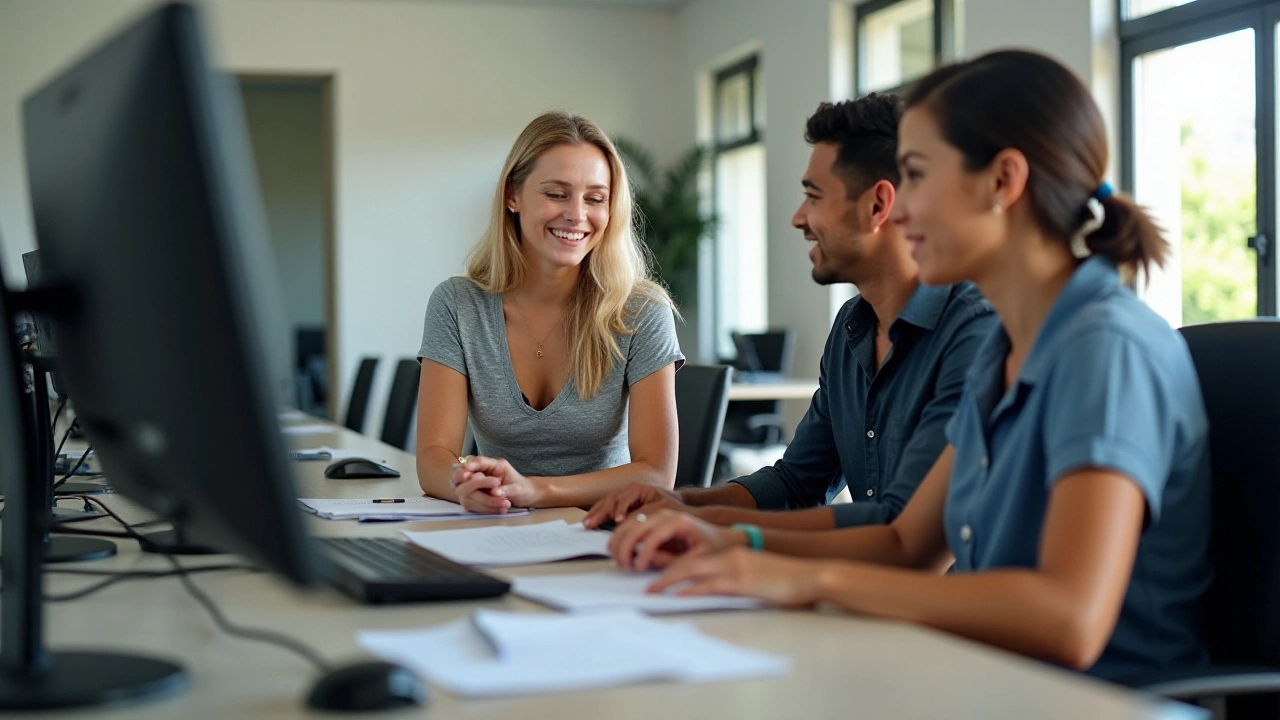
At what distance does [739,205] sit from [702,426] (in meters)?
5.98

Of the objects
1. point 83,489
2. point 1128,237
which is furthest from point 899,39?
point 1128,237

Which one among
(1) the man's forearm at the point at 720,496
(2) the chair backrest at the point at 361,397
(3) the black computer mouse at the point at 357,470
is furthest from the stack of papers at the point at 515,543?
(2) the chair backrest at the point at 361,397

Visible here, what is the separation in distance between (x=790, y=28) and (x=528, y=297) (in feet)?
16.3

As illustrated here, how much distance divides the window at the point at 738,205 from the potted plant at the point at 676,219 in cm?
18

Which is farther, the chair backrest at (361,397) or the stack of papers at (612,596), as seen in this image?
the chair backrest at (361,397)

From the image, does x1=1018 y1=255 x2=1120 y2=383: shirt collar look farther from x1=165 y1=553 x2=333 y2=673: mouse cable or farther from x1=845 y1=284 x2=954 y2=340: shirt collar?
x1=165 y1=553 x2=333 y2=673: mouse cable

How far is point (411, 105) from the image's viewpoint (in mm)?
8156

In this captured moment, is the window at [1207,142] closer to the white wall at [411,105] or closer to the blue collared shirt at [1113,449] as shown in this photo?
the blue collared shirt at [1113,449]

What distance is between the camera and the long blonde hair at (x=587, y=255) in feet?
7.68

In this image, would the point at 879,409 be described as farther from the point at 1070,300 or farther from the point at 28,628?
the point at 28,628

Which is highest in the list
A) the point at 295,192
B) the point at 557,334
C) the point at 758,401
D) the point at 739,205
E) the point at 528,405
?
the point at 295,192

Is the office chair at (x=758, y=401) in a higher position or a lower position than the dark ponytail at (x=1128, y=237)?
lower

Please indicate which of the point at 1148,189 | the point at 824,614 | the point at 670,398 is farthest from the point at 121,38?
the point at 1148,189

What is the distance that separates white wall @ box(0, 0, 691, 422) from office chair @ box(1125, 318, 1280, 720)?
6.92 meters
